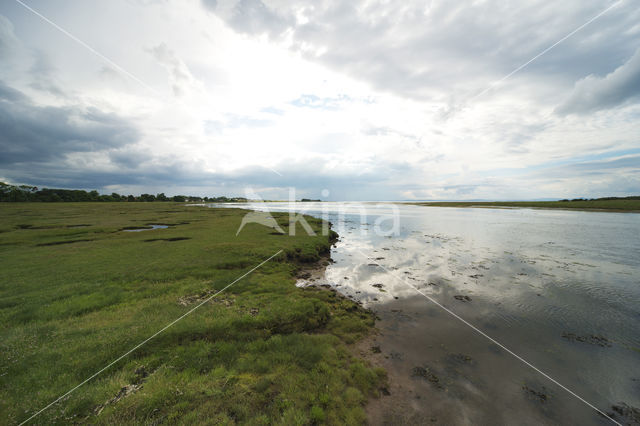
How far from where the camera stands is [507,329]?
11.7 meters

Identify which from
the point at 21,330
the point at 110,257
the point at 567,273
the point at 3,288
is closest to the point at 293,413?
the point at 21,330

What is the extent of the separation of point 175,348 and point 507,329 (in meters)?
16.1

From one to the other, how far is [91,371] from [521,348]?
1735 cm

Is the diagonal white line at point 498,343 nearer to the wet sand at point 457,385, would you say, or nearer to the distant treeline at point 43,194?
the wet sand at point 457,385

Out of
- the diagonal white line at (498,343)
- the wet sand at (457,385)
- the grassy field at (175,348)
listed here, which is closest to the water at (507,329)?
the wet sand at (457,385)

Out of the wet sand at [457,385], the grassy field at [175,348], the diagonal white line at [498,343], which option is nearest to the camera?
the grassy field at [175,348]

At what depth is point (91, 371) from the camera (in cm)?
733

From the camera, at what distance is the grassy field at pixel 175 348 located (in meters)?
6.29

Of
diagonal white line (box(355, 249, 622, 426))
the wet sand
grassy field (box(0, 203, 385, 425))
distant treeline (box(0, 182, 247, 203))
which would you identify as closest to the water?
the wet sand

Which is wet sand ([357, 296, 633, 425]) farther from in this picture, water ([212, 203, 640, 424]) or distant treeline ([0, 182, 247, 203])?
distant treeline ([0, 182, 247, 203])

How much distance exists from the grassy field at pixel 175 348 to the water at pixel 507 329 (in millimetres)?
2187

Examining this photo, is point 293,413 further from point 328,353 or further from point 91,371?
point 91,371

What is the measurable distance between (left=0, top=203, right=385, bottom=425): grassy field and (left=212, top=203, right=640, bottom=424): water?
2187 millimetres

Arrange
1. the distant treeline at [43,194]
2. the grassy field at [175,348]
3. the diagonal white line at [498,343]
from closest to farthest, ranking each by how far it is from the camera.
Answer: the grassy field at [175,348]
the diagonal white line at [498,343]
the distant treeline at [43,194]
